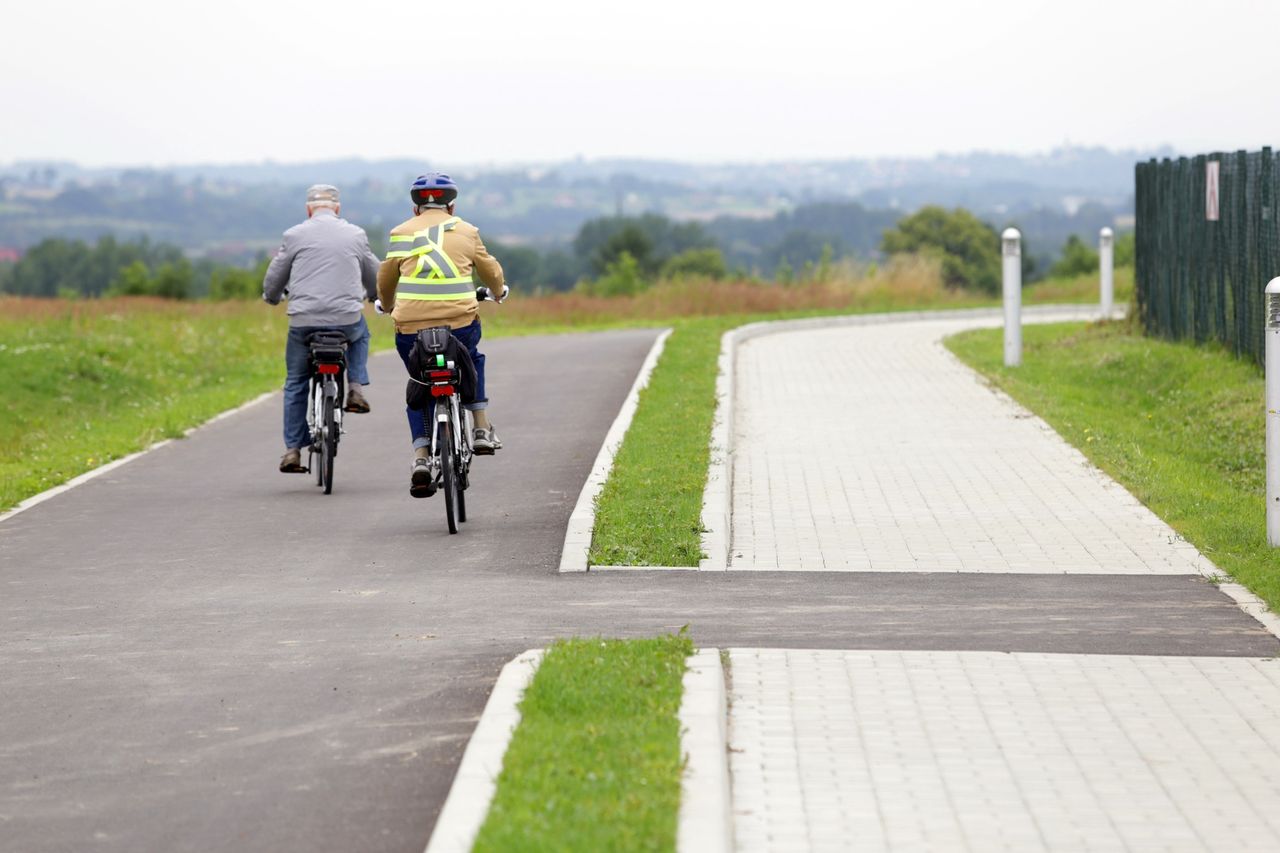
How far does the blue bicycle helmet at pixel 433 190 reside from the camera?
34.2ft

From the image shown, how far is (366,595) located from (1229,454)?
23.7ft

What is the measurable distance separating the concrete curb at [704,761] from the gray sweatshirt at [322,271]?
19.3 ft

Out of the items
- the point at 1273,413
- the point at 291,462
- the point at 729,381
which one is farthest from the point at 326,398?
the point at 729,381

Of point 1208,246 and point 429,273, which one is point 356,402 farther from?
point 1208,246

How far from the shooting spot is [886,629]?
7.56m

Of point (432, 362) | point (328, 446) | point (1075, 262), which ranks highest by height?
point (432, 362)

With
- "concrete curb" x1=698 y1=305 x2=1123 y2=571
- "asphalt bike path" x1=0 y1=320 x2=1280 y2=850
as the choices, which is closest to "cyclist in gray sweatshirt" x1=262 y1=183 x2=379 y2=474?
"asphalt bike path" x1=0 y1=320 x2=1280 y2=850

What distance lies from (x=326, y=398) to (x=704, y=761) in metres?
7.05

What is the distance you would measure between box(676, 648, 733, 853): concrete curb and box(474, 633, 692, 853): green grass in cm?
3

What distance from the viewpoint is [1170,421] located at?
603 inches

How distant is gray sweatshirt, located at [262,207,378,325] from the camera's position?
1200cm

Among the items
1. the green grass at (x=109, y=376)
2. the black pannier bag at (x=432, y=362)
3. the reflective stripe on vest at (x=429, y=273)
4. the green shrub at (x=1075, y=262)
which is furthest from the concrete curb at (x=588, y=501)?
the green shrub at (x=1075, y=262)

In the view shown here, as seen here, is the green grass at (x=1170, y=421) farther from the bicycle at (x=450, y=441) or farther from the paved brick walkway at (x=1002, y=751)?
the bicycle at (x=450, y=441)

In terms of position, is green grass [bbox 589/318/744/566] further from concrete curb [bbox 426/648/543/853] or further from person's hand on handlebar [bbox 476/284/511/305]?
concrete curb [bbox 426/648/543/853]
